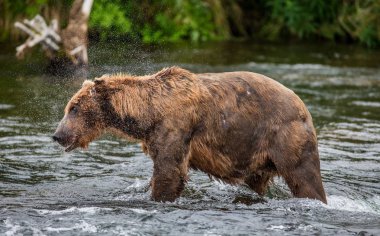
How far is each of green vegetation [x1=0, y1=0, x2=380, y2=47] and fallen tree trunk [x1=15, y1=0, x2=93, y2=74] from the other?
3744 millimetres

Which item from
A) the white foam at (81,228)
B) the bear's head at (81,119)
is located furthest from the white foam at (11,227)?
the bear's head at (81,119)

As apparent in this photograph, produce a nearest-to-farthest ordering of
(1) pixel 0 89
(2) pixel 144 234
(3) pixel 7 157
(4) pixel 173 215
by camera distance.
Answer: (2) pixel 144 234 < (4) pixel 173 215 < (3) pixel 7 157 < (1) pixel 0 89

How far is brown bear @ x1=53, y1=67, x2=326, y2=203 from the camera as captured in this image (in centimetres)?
684

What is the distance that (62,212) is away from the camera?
665cm

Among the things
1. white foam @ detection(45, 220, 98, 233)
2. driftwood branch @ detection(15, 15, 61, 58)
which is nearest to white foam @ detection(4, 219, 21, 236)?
white foam @ detection(45, 220, 98, 233)

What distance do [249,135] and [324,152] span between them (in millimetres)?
2980

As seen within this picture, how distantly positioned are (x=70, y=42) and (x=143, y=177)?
244 inches

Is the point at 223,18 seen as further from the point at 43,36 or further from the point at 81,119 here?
the point at 81,119

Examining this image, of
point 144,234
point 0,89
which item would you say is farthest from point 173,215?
point 0,89

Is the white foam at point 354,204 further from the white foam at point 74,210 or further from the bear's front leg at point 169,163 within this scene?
the white foam at point 74,210

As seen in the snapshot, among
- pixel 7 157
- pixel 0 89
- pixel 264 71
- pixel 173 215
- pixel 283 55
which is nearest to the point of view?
pixel 173 215

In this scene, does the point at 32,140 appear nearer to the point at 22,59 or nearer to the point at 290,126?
the point at 290,126

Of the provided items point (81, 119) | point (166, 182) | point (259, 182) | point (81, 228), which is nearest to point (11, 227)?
point (81, 228)

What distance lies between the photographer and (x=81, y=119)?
6992 mm
